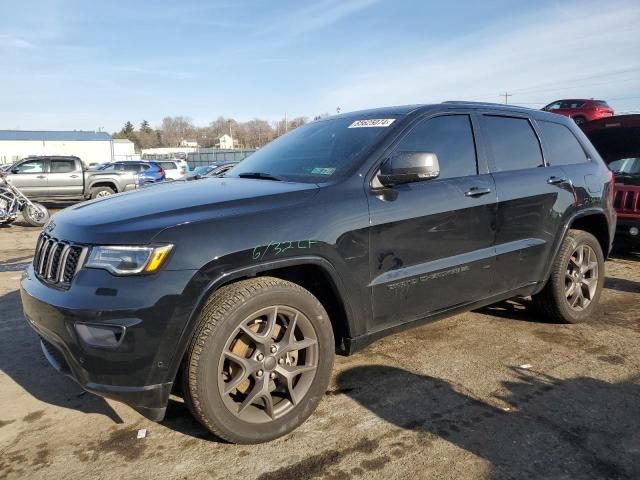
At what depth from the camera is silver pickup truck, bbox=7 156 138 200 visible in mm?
15859

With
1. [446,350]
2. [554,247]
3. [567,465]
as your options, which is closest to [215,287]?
[567,465]

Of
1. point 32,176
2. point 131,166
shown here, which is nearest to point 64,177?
point 32,176

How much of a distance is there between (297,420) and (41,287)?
1.50 m

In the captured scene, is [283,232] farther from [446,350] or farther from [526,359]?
[526,359]

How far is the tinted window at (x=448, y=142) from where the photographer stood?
3365 millimetres

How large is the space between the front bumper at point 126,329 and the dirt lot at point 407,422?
0.45m

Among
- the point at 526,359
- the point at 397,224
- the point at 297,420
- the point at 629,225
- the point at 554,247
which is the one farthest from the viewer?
the point at 629,225

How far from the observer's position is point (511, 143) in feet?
13.0

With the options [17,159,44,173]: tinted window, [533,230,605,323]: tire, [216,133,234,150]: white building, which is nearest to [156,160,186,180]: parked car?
[17,159,44,173]: tinted window

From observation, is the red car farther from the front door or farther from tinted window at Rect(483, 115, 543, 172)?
the front door

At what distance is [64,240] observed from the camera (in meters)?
2.57

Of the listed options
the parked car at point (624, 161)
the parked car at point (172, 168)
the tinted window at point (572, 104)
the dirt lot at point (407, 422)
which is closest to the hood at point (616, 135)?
the parked car at point (624, 161)

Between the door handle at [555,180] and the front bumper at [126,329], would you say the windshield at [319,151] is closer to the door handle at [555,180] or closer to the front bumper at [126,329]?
the front bumper at [126,329]

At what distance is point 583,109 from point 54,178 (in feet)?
63.6
